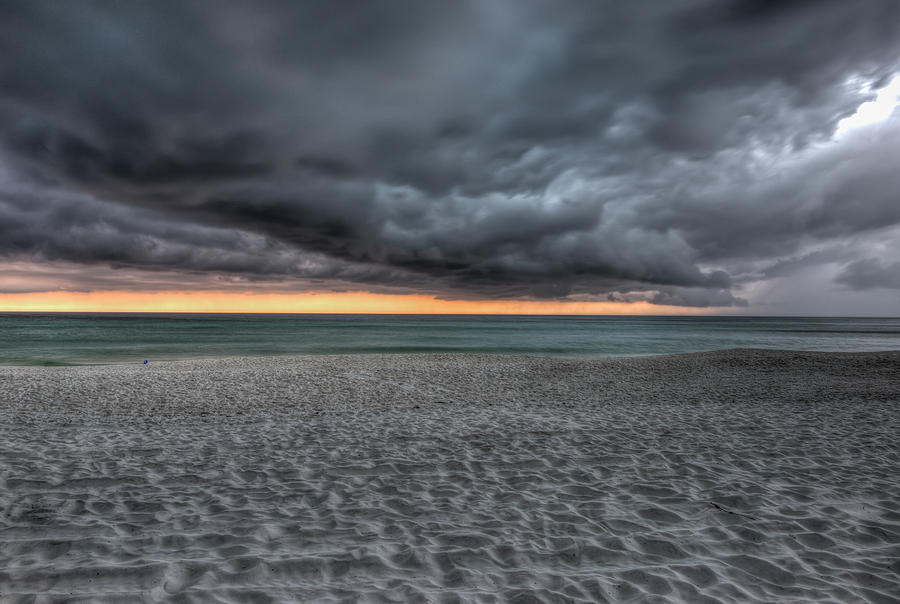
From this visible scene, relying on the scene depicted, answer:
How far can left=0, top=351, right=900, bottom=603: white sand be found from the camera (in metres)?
4.09

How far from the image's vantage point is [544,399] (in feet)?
47.4

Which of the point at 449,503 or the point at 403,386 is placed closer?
the point at 449,503

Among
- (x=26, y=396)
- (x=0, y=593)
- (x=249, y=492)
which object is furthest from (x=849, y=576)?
(x=26, y=396)

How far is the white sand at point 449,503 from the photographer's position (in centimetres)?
409

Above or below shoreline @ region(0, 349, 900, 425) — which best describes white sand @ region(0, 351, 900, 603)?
above

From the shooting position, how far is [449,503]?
19.2ft

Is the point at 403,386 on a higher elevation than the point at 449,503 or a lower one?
lower

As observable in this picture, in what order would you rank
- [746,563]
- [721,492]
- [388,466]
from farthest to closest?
1. [388,466]
2. [721,492]
3. [746,563]

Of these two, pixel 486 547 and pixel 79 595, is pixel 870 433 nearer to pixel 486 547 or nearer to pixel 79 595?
pixel 486 547

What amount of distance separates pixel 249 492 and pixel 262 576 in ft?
7.49

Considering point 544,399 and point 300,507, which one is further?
point 544,399

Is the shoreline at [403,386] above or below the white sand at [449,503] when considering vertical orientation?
below

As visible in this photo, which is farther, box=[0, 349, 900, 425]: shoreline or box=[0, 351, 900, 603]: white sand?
box=[0, 349, 900, 425]: shoreline

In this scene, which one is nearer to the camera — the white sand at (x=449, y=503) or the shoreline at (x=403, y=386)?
the white sand at (x=449, y=503)
